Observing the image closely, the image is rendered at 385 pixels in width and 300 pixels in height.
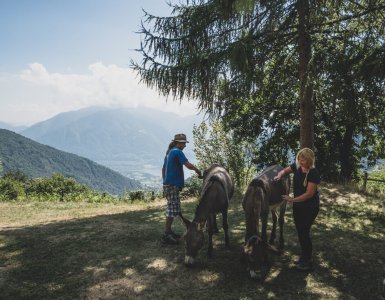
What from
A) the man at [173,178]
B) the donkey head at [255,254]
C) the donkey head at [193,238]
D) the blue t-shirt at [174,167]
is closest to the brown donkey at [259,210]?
the donkey head at [255,254]

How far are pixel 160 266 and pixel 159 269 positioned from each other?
0.13 m

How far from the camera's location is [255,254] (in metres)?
5.89

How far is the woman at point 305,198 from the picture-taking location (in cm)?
627

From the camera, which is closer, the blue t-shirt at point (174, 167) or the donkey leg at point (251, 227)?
the donkey leg at point (251, 227)

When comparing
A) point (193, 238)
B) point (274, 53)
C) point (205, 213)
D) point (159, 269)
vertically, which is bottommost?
point (159, 269)

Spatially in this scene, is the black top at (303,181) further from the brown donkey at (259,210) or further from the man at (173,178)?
the man at (173,178)

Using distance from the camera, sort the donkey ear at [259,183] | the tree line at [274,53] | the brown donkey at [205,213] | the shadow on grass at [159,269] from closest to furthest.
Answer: the shadow on grass at [159,269] < the brown donkey at [205,213] < the donkey ear at [259,183] < the tree line at [274,53]

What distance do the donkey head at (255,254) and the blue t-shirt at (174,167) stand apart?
249cm

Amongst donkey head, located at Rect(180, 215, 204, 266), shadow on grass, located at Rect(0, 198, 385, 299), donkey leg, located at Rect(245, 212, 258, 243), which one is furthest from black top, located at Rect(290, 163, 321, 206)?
donkey head, located at Rect(180, 215, 204, 266)

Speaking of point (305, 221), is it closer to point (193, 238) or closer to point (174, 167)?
point (193, 238)

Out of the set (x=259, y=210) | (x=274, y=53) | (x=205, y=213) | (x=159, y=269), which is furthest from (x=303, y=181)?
(x=274, y=53)

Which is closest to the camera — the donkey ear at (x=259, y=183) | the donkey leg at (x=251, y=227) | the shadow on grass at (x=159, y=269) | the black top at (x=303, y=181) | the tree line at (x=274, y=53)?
the shadow on grass at (x=159, y=269)

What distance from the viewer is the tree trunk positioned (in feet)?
33.7

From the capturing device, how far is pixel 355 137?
76.1 ft
